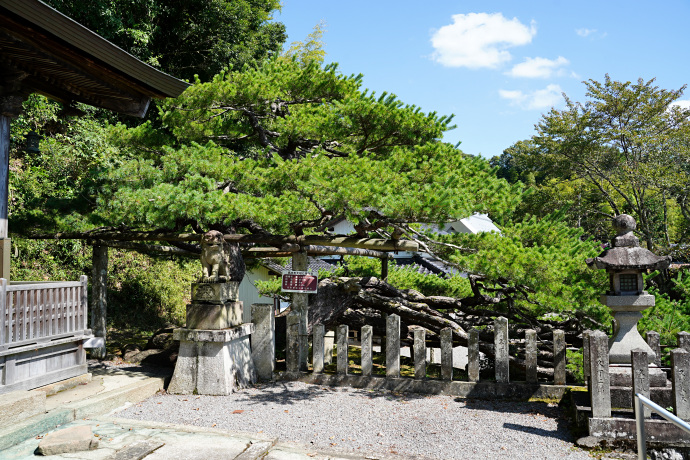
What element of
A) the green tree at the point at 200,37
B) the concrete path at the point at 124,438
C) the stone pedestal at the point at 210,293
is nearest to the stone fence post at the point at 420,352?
A: the concrete path at the point at 124,438

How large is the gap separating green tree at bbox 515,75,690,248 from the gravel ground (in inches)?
533

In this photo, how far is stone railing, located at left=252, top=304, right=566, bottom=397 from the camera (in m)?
6.92

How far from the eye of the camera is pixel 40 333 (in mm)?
5625

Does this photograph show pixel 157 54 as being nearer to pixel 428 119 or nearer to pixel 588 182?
pixel 428 119

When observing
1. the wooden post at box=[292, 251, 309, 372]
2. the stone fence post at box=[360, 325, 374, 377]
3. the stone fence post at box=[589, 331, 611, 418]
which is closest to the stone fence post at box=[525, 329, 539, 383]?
the stone fence post at box=[589, 331, 611, 418]

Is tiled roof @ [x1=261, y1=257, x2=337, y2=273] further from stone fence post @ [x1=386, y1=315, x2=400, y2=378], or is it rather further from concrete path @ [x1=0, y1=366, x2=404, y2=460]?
concrete path @ [x1=0, y1=366, x2=404, y2=460]

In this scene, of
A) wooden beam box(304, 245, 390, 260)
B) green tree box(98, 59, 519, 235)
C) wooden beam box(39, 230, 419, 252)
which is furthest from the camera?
wooden beam box(304, 245, 390, 260)

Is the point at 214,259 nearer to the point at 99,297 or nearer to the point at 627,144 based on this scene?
the point at 99,297

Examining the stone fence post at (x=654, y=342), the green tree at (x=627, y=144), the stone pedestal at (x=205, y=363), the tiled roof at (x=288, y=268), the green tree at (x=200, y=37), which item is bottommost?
the stone pedestal at (x=205, y=363)

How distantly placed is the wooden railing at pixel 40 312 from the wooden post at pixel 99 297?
137 inches

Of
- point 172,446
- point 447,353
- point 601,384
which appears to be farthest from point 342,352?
point 601,384

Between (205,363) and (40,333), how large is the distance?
227cm

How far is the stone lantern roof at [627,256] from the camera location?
560 cm

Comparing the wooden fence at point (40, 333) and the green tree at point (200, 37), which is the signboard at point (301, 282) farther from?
the green tree at point (200, 37)
